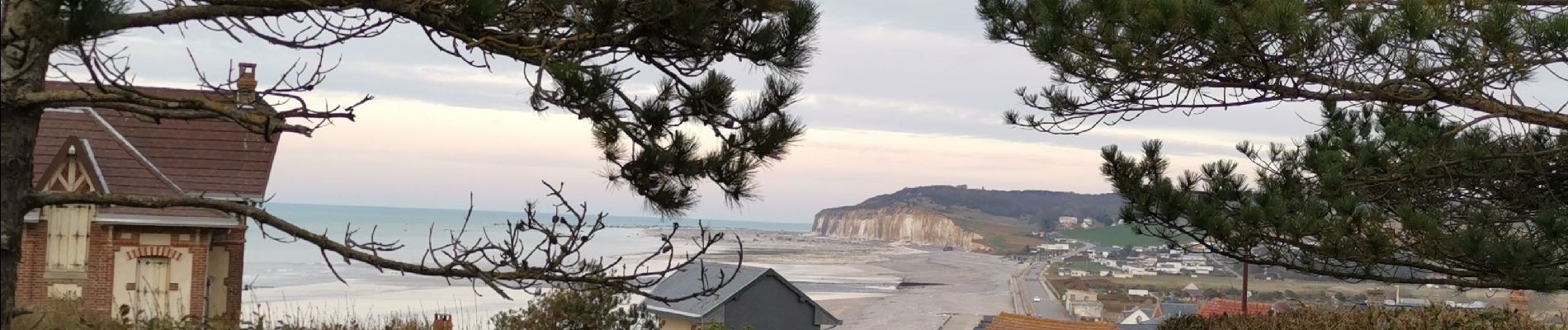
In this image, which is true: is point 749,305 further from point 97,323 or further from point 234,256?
point 97,323

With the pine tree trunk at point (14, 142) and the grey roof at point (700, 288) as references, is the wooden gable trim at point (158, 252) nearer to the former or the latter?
the grey roof at point (700, 288)

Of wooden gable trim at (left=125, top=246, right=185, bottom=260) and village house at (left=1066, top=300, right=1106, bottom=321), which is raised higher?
wooden gable trim at (left=125, top=246, right=185, bottom=260)

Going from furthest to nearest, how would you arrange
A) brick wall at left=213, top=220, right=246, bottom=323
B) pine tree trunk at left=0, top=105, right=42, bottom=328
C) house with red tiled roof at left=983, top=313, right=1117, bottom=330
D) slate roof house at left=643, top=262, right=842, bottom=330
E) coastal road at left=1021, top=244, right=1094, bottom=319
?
coastal road at left=1021, top=244, right=1094, bottom=319, house with red tiled roof at left=983, top=313, right=1117, bottom=330, slate roof house at left=643, top=262, right=842, bottom=330, brick wall at left=213, top=220, right=246, bottom=323, pine tree trunk at left=0, top=105, right=42, bottom=328

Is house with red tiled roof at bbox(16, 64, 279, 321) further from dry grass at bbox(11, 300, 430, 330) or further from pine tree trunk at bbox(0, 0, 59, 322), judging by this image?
pine tree trunk at bbox(0, 0, 59, 322)

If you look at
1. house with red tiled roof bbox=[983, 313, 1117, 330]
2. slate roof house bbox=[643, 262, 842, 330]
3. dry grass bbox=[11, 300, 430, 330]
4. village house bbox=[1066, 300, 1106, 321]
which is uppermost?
dry grass bbox=[11, 300, 430, 330]

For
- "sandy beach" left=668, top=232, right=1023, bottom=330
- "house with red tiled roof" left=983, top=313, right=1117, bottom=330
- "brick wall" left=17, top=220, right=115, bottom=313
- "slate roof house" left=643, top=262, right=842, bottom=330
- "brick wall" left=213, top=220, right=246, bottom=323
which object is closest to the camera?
"brick wall" left=17, top=220, right=115, bottom=313

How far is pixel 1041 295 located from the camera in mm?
49812

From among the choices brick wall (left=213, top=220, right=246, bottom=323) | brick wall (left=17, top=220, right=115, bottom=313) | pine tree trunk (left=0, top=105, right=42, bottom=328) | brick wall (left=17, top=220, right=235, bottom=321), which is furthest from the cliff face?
pine tree trunk (left=0, top=105, right=42, bottom=328)

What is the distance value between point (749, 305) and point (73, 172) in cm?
815

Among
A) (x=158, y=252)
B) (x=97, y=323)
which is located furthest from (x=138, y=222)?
(x=97, y=323)

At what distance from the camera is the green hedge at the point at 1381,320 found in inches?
314

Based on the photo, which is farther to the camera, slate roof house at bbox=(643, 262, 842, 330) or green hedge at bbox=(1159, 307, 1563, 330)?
slate roof house at bbox=(643, 262, 842, 330)

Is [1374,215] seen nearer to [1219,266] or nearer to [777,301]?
[777,301]

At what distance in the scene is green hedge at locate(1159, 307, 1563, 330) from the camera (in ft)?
26.2
